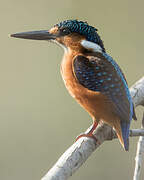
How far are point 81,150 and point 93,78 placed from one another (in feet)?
0.84

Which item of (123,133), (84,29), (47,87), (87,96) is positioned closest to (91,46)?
(84,29)

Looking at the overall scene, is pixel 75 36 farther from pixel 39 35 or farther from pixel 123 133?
pixel 123 133

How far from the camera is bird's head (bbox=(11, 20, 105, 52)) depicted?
1412 mm

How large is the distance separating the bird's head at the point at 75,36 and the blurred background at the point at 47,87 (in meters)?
0.92

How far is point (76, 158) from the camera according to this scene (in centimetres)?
114

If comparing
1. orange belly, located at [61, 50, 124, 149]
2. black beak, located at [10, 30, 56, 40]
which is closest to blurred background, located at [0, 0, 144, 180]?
black beak, located at [10, 30, 56, 40]

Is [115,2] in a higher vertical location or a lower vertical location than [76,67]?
higher

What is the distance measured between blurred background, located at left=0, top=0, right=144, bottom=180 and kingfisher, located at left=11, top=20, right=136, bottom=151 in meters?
0.94

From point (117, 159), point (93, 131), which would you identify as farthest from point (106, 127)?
point (117, 159)

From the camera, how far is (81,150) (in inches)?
46.9

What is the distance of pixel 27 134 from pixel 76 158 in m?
1.34

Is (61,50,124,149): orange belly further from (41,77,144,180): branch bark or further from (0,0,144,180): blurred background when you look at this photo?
(0,0,144,180): blurred background

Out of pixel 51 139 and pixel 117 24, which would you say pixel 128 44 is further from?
pixel 51 139

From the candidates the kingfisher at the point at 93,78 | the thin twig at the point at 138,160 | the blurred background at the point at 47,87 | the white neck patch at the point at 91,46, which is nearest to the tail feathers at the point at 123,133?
the kingfisher at the point at 93,78
